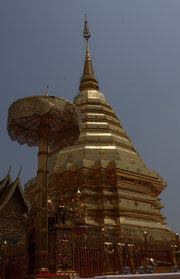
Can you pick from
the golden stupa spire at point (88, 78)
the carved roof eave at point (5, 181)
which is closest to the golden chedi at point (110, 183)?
the carved roof eave at point (5, 181)

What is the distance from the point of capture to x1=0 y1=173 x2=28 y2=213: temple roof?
13.0 m

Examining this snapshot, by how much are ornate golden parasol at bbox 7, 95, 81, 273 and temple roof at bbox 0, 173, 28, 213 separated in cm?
506

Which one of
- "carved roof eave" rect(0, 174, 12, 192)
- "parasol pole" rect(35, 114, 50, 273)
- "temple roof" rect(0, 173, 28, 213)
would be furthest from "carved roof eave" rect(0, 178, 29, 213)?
"parasol pole" rect(35, 114, 50, 273)

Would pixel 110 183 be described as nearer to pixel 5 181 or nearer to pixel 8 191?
pixel 8 191

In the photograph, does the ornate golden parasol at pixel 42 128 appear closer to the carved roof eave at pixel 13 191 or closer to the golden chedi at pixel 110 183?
the golden chedi at pixel 110 183

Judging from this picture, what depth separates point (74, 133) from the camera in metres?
8.61

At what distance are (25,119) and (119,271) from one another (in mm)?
4497

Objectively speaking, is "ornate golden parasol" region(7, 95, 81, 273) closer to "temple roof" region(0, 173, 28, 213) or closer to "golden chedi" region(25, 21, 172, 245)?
"golden chedi" region(25, 21, 172, 245)

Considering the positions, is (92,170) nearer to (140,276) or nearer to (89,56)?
(140,276)

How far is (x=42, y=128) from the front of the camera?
7.56 metres

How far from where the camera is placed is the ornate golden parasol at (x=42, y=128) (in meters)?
6.43

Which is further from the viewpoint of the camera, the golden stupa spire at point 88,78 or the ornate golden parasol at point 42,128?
the golden stupa spire at point 88,78

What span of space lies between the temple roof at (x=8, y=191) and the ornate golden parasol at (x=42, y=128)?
506 cm

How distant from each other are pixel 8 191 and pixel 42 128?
6.87 m
